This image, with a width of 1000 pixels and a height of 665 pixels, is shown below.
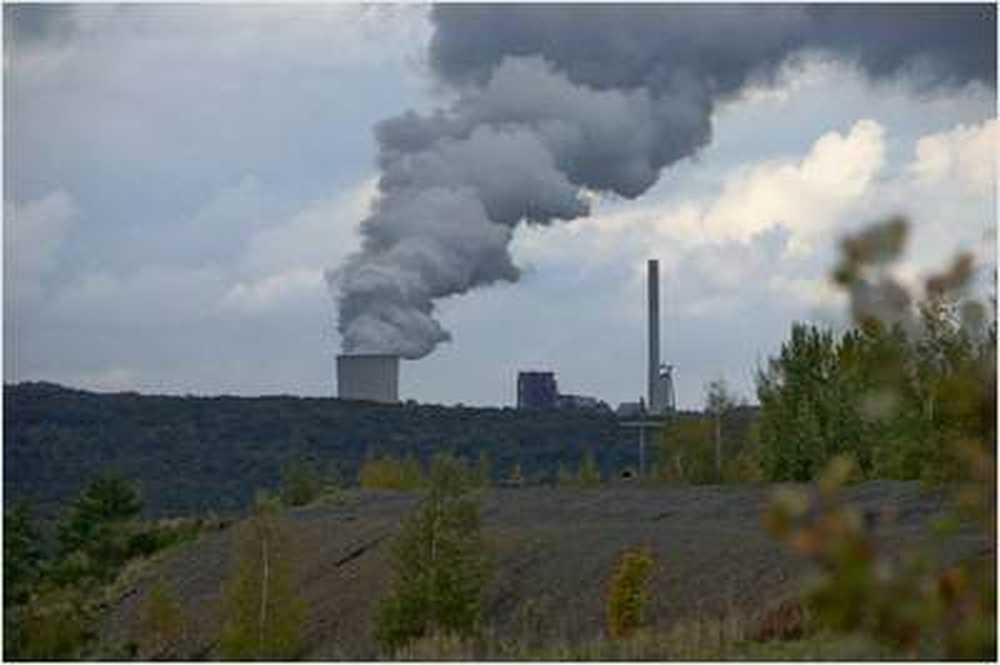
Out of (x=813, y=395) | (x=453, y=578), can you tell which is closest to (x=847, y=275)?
(x=453, y=578)

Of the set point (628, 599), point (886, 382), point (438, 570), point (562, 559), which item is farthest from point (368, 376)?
point (886, 382)

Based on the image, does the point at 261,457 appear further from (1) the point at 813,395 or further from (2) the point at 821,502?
(2) the point at 821,502

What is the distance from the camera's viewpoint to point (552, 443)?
91.1 meters

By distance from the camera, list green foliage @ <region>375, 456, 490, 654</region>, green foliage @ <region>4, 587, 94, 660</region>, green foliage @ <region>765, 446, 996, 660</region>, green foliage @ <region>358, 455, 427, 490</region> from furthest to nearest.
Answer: green foliage @ <region>358, 455, 427, 490</region>
green foliage @ <region>375, 456, 490, 654</region>
green foliage @ <region>4, 587, 94, 660</region>
green foliage @ <region>765, 446, 996, 660</region>

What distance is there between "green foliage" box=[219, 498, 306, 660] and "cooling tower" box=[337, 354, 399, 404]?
42591mm

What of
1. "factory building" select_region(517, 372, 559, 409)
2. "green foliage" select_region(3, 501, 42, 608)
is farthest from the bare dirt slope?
"factory building" select_region(517, 372, 559, 409)

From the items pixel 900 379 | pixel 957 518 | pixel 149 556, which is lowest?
pixel 149 556

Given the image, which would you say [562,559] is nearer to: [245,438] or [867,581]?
[867,581]

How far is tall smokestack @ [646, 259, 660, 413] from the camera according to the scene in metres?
67.3

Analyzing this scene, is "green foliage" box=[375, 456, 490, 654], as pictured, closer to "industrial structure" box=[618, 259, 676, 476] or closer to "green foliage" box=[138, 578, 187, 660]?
"green foliage" box=[138, 578, 187, 660]

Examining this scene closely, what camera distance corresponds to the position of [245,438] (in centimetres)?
8775

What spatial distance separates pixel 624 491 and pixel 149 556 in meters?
12.7

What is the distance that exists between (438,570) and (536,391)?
69.2 m

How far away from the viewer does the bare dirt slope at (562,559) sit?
2542 centimetres
